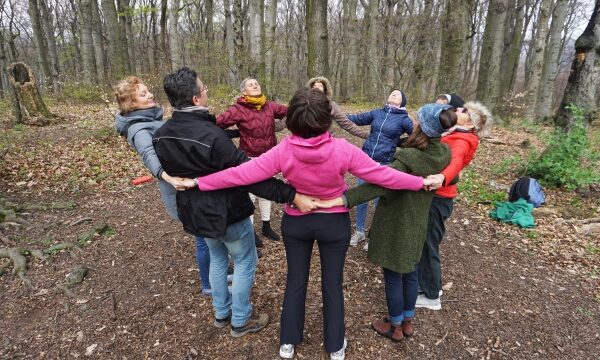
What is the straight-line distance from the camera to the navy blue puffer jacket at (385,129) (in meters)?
3.60

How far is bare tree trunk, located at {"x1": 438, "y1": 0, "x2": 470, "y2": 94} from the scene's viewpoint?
672cm

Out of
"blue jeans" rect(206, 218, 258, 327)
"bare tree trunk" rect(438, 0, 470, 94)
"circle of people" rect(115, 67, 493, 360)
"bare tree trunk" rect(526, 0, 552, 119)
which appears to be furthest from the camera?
"bare tree trunk" rect(526, 0, 552, 119)

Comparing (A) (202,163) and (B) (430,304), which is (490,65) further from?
(A) (202,163)

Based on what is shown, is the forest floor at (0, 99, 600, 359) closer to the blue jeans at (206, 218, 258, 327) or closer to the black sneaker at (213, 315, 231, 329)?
the black sneaker at (213, 315, 231, 329)

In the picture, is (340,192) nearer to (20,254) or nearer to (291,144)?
(291,144)

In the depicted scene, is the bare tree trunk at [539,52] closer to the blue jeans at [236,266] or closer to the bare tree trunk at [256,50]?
the bare tree trunk at [256,50]

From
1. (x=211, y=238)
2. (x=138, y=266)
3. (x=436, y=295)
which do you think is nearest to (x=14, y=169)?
(x=138, y=266)

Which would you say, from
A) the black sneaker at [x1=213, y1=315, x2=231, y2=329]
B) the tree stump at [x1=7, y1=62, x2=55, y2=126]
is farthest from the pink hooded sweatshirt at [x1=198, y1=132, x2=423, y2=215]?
the tree stump at [x1=7, y1=62, x2=55, y2=126]

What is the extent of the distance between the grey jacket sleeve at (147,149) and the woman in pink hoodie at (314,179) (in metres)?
0.32

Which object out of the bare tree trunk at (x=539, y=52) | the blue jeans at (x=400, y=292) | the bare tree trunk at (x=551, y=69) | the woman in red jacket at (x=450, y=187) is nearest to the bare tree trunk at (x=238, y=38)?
the woman in red jacket at (x=450, y=187)

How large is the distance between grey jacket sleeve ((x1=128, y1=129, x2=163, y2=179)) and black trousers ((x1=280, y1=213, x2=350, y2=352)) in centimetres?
97

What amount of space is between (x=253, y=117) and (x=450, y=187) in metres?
2.05

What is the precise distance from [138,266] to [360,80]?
76.9 feet

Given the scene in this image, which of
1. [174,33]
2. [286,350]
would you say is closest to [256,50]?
[174,33]
